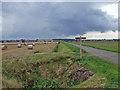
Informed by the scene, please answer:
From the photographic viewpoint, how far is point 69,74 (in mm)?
11828

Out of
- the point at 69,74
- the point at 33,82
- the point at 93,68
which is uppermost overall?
the point at 93,68

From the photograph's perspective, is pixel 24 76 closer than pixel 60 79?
No

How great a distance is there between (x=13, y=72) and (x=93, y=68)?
30.2 ft

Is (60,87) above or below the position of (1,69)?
below

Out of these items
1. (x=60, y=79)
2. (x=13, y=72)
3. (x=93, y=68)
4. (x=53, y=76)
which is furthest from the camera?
(x=13, y=72)

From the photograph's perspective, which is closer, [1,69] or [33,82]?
[33,82]

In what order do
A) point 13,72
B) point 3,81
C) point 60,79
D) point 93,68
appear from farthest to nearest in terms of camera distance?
1. point 13,72
2. point 60,79
3. point 3,81
4. point 93,68

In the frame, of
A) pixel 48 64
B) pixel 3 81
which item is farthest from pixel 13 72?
pixel 48 64

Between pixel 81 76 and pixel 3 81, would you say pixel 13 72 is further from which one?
pixel 81 76

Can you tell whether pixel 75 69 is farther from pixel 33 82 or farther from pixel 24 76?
pixel 24 76

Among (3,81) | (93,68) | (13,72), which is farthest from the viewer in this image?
(13,72)

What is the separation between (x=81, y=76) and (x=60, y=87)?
2167 millimetres

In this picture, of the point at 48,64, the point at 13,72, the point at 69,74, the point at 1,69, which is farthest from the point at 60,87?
the point at 1,69

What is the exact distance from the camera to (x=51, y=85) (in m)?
11.1
